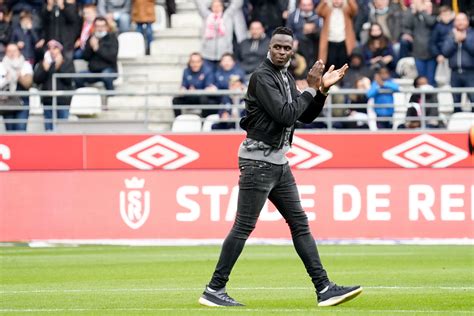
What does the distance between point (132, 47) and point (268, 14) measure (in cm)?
296

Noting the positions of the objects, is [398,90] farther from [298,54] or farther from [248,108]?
[248,108]

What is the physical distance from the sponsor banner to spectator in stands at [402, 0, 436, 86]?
3.10 meters

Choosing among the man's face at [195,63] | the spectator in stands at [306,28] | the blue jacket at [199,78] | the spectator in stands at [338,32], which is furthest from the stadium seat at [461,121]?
the man's face at [195,63]

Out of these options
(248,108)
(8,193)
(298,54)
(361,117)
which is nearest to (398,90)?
(361,117)

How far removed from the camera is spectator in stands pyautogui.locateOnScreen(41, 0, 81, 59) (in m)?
26.8

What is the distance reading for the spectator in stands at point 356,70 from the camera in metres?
24.4

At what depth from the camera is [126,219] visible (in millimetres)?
22703

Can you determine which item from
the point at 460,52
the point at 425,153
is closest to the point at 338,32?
the point at 460,52

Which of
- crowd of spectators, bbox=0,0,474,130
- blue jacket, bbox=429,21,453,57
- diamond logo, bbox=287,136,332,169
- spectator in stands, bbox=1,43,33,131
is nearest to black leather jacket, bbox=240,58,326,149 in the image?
diamond logo, bbox=287,136,332,169

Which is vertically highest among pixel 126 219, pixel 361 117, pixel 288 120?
pixel 288 120

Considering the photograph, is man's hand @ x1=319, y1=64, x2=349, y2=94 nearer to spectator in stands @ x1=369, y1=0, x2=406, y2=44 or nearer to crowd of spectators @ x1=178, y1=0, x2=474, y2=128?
crowd of spectators @ x1=178, y1=0, x2=474, y2=128

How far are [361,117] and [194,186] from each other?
3.07 m

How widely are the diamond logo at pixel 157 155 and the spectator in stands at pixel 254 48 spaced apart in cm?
270

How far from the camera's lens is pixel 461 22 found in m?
24.0
